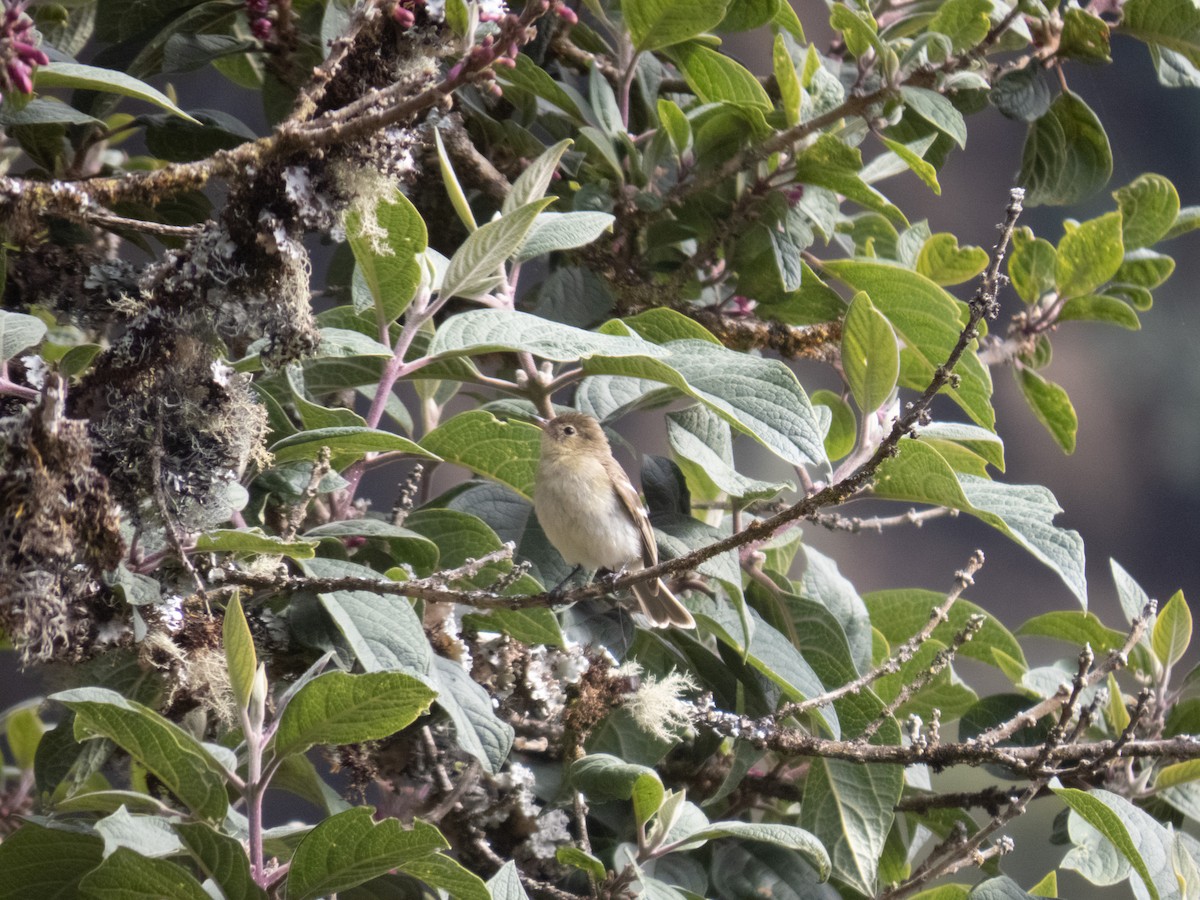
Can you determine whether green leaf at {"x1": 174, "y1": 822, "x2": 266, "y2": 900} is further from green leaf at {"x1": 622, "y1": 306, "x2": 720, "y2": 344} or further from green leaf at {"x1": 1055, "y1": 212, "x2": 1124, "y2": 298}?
green leaf at {"x1": 1055, "y1": 212, "x2": 1124, "y2": 298}

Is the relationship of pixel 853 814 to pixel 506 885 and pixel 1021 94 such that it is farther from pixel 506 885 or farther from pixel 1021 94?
pixel 1021 94

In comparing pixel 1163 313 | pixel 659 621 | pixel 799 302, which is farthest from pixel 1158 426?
pixel 659 621

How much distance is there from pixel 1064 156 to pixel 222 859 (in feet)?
3.99

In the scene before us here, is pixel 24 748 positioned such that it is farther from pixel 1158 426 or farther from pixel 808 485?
pixel 1158 426

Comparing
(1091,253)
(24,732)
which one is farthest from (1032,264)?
(24,732)

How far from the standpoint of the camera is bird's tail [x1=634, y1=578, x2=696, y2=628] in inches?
42.9

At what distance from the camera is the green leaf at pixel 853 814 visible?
1066 millimetres

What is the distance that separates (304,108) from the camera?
724 millimetres

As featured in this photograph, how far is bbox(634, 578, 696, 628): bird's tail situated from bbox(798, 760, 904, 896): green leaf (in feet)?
0.61

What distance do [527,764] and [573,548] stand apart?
0.25 m

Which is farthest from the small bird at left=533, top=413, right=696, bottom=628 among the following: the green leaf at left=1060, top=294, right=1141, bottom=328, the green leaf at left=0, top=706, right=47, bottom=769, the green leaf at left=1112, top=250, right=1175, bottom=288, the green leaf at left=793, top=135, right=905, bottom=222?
the green leaf at left=0, top=706, right=47, bottom=769

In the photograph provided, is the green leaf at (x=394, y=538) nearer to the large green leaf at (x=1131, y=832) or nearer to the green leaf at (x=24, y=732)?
the large green leaf at (x=1131, y=832)

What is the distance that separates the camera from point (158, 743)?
0.76 metres

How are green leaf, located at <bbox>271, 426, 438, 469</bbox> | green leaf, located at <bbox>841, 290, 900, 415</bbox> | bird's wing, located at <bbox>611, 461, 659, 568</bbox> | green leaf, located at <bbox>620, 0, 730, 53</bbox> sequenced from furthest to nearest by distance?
bird's wing, located at <bbox>611, 461, 659, 568</bbox>, green leaf, located at <bbox>620, 0, 730, 53</bbox>, green leaf, located at <bbox>841, 290, 900, 415</bbox>, green leaf, located at <bbox>271, 426, 438, 469</bbox>
